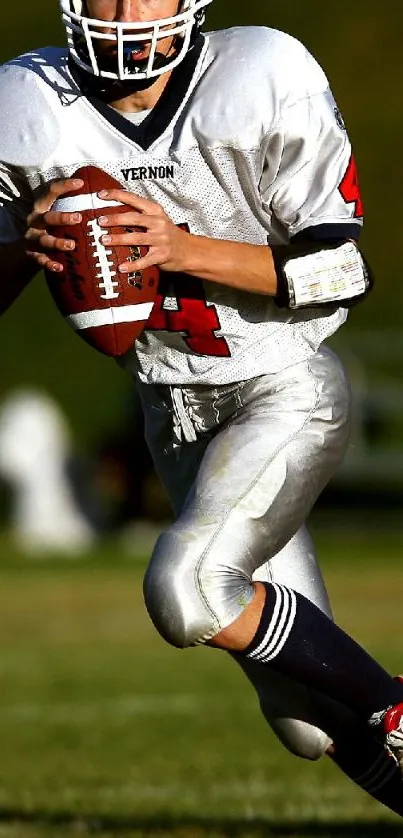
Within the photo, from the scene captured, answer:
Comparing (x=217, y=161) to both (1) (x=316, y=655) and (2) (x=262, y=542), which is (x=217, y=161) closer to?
(2) (x=262, y=542)

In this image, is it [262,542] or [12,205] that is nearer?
[262,542]

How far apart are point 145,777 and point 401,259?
11872 millimetres

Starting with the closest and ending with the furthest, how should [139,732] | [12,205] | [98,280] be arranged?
[98,280], [12,205], [139,732]

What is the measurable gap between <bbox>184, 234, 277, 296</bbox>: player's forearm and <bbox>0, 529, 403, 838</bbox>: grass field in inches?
54.1

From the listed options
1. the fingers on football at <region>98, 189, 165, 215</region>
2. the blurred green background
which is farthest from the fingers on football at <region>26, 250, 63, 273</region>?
the blurred green background

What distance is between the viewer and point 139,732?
562 cm

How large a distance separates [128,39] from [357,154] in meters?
13.4

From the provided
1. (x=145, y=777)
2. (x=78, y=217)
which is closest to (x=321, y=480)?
(x=78, y=217)

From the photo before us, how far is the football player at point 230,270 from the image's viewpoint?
3154 millimetres

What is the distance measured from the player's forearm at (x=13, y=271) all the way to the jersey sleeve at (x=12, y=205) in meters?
0.03

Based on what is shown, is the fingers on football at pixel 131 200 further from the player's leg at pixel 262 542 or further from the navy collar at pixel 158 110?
the player's leg at pixel 262 542

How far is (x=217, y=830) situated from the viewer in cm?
393

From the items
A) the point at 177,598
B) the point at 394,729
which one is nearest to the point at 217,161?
the point at 177,598

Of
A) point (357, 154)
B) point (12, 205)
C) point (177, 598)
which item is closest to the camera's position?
point (177, 598)
